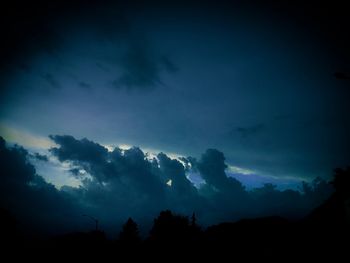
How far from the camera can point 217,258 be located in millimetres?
27797

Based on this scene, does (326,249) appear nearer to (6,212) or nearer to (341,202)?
(341,202)

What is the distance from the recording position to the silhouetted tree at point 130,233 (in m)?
63.2

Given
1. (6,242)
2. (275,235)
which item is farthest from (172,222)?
(275,235)

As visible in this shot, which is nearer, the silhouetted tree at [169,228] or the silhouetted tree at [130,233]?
the silhouetted tree at [169,228]

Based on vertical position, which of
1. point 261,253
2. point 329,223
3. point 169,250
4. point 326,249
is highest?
point 329,223

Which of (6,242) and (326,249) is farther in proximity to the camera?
(6,242)

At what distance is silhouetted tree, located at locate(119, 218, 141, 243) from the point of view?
63156 millimetres

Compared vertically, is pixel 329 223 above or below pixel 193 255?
above

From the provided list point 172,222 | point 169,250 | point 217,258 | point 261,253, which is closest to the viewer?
point 261,253

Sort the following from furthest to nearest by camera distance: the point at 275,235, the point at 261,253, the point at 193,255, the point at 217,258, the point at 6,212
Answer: the point at 6,212
the point at 193,255
the point at 217,258
the point at 261,253
the point at 275,235

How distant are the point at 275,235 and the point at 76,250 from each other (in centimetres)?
5449

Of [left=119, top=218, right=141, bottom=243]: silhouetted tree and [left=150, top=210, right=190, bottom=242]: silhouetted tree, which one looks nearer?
[left=150, top=210, right=190, bottom=242]: silhouetted tree

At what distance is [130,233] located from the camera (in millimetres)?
64688

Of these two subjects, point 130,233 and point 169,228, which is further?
point 130,233
